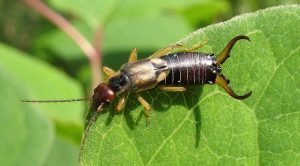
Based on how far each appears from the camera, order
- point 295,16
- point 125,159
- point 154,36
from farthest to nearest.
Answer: point 154,36
point 125,159
point 295,16

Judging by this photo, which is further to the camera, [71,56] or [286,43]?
[71,56]

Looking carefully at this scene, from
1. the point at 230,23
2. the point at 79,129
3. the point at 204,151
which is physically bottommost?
the point at 79,129

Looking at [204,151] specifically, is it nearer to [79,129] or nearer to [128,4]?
[79,129]

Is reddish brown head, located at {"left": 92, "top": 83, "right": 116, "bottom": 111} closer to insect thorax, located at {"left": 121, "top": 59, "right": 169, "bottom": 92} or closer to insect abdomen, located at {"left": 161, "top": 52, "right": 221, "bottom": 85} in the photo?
insect thorax, located at {"left": 121, "top": 59, "right": 169, "bottom": 92}

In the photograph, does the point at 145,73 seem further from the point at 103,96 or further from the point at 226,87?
the point at 226,87

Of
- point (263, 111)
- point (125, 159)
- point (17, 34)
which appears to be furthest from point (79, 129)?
point (17, 34)

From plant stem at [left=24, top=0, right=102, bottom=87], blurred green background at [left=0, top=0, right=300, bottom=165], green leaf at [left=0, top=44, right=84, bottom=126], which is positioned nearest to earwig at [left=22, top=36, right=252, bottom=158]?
blurred green background at [left=0, top=0, right=300, bottom=165]

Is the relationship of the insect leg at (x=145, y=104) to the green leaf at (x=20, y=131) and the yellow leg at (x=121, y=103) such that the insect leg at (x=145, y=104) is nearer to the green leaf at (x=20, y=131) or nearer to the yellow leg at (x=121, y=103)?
the yellow leg at (x=121, y=103)

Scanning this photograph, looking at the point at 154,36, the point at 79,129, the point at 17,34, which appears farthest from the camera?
the point at 17,34

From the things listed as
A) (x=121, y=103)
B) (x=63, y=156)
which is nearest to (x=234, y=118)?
(x=121, y=103)
